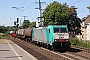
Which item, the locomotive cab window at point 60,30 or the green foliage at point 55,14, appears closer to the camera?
the locomotive cab window at point 60,30

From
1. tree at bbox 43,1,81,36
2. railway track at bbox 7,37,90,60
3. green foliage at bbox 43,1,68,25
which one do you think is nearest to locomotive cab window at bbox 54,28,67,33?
railway track at bbox 7,37,90,60

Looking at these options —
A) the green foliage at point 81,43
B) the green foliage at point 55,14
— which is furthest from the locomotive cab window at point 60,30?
the green foliage at point 55,14

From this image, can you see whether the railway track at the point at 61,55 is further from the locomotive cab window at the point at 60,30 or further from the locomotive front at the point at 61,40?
the locomotive cab window at the point at 60,30

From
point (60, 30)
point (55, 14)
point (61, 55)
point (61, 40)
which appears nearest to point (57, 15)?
point (55, 14)

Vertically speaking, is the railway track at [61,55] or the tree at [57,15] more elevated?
the tree at [57,15]

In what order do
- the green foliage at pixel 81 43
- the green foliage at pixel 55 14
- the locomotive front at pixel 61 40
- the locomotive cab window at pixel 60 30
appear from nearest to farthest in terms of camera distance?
the locomotive front at pixel 61 40 → the locomotive cab window at pixel 60 30 → the green foliage at pixel 81 43 → the green foliage at pixel 55 14

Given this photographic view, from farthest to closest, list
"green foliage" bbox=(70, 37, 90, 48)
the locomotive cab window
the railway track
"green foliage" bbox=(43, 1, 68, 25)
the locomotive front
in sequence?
1. "green foliage" bbox=(43, 1, 68, 25)
2. "green foliage" bbox=(70, 37, 90, 48)
3. the locomotive cab window
4. the locomotive front
5. the railway track

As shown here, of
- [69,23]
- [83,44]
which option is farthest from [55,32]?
[69,23]

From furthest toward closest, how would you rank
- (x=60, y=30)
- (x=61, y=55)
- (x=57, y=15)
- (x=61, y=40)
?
1. (x=57, y=15)
2. (x=60, y=30)
3. (x=61, y=40)
4. (x=61, y=55)

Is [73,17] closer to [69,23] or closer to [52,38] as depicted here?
[69,23]

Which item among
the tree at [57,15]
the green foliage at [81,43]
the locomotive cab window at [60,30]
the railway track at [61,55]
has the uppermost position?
the tree at [57,15]

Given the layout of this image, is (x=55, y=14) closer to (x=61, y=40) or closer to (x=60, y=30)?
(x=60, y=30)

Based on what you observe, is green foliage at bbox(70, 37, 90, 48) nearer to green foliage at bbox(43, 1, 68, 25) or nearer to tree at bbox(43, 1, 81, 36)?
tree at bbox(43, 1, 81, 36)

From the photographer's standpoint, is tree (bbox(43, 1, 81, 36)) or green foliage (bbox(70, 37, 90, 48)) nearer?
green foliage (bbox(70, 37, 90, 48))
